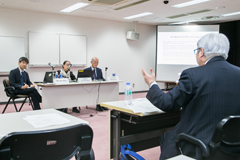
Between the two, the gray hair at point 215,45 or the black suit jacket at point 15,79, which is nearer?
the gray hair at point 215,45

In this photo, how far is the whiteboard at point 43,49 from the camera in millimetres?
6934

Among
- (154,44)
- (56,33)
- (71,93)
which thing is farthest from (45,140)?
(154,44)

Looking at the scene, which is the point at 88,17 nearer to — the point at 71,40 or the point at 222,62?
the point at 71,40

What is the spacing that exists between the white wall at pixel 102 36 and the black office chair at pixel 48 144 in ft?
20.6

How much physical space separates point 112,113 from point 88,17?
640 cm

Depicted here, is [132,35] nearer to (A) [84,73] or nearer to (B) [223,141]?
(A) [84,73]

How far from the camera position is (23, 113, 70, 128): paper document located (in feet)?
5.00

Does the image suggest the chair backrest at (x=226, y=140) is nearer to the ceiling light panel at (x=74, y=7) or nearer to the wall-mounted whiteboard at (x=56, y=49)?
the ceiling light panel at (x=74, y=7)

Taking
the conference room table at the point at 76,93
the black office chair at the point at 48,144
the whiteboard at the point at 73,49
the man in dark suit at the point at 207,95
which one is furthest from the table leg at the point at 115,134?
the whiteboard at the point at 73,49

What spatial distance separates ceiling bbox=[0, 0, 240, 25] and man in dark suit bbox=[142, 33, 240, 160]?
183 inches

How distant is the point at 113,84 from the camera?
592 centimetres

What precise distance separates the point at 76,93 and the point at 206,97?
4104 mm

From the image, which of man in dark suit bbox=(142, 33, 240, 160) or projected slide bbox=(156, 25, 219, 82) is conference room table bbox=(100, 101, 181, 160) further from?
projected slide bbox=(156, 25, 219, 82)

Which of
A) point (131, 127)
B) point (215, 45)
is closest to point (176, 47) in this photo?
point (131, 127)
